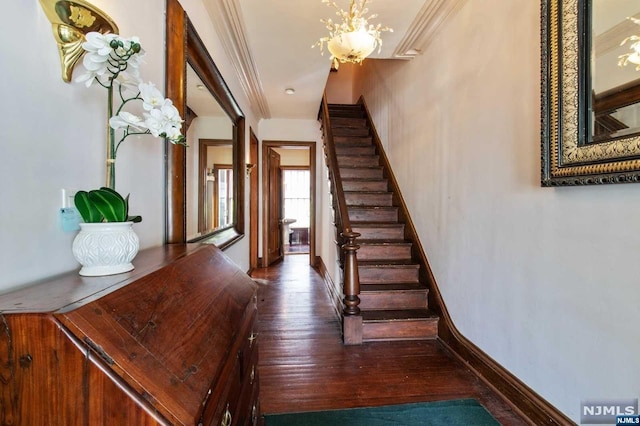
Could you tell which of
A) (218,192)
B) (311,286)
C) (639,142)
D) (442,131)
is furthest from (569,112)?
(311,286)

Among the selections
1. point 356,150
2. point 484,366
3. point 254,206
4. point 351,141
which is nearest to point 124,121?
point 484,366

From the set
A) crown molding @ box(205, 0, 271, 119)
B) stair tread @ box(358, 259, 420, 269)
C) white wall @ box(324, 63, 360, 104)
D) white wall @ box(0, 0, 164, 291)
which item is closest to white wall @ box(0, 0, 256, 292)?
white wall @ box(0, 0, 164, 291)

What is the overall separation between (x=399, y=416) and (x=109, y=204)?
176cm

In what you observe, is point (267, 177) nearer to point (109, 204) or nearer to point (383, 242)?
point (383, 242)

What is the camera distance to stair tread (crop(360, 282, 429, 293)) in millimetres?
2832

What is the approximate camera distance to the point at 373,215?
3.71 meters

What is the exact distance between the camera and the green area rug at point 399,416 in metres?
1.61

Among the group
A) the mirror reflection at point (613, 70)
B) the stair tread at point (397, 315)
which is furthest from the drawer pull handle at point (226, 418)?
the stair tread at point (397, 315)

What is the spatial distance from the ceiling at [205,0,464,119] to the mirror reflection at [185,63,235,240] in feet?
2.11

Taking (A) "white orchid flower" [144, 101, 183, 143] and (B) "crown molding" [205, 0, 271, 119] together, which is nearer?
(A) "white orchid flower" [144, 101, 183, 143]

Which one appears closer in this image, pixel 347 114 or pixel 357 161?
pixel 357 161

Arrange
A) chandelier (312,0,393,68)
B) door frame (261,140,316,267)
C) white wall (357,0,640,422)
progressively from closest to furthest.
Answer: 1. white wall (357,0,640,422)
2. chandelier (312,0,393,68)
3. door frame (261,140,316,267)

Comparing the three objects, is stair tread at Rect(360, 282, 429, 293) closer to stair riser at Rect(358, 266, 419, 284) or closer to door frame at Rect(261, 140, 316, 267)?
stair riser at Rect(358, 266, 419, 284)

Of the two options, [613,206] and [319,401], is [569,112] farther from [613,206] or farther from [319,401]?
[319,401]
